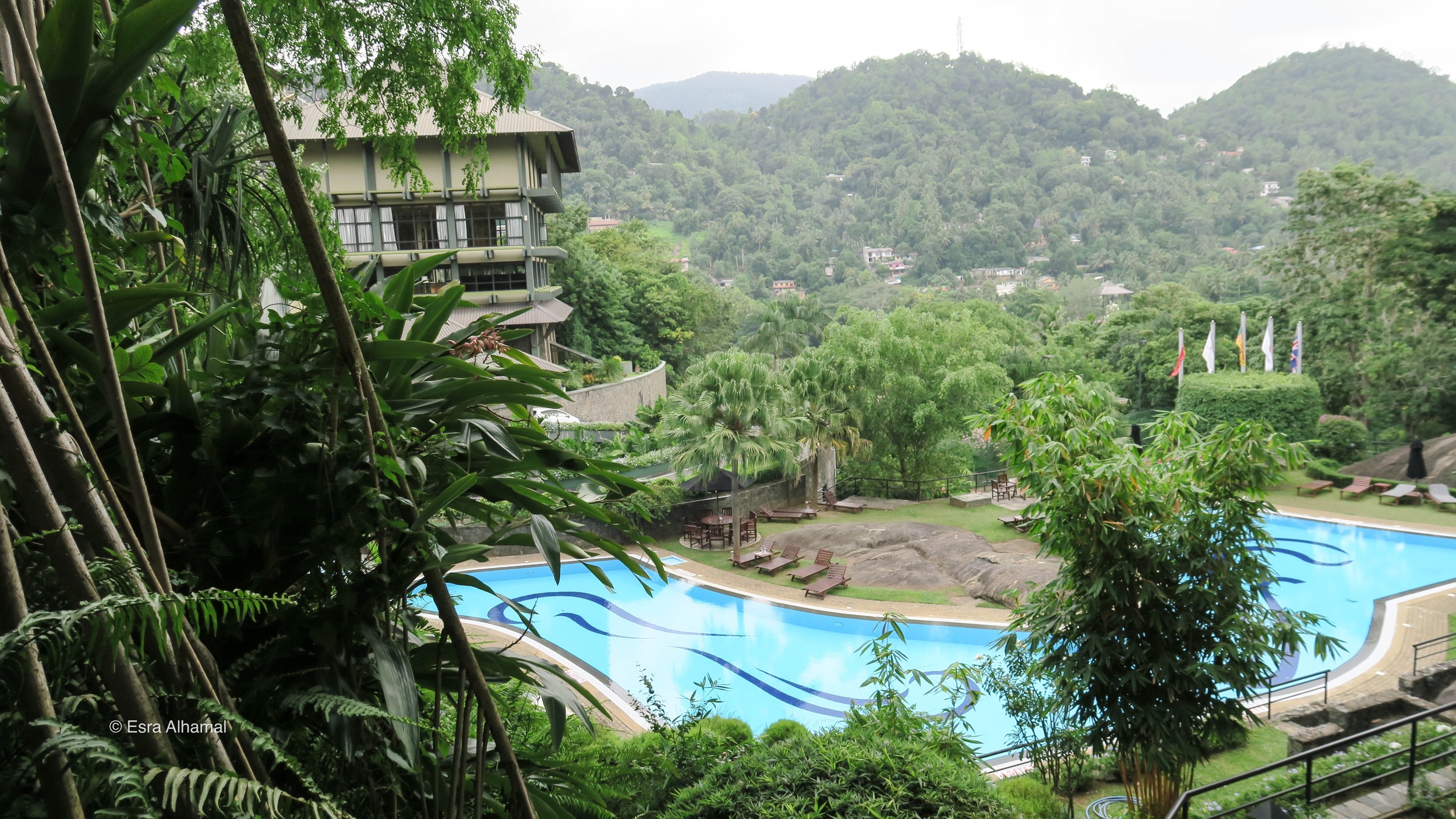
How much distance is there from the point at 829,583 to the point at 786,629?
1.44 metres

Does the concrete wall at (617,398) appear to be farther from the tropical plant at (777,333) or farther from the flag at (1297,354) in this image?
the flag at (1297,354)

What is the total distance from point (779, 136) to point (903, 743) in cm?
10137

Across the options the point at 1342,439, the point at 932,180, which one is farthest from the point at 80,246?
the point at 932,180

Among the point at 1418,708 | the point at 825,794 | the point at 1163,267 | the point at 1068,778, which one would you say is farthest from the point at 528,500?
the point at 1163,267

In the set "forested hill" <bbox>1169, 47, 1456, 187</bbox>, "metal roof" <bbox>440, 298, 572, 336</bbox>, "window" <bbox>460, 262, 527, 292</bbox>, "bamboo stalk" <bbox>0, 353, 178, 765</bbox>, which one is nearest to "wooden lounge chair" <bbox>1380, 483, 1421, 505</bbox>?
"metal roof" <bbox>440, 298, 572, 336</bbox>

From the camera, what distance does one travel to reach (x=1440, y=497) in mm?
16453

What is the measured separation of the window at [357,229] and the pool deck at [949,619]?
1082 centimetres

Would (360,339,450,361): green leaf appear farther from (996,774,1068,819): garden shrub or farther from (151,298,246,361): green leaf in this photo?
(996,774,1068,819): garden shrub

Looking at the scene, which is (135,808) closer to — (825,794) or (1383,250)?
(825,794)

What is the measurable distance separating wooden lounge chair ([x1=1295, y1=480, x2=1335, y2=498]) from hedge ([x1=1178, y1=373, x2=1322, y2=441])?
1613 millimetres

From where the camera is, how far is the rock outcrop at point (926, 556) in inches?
513

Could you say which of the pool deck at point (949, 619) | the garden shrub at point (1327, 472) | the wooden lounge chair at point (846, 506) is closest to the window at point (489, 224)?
the pool deck at point (949, 619)

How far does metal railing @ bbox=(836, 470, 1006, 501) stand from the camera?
19.9 m

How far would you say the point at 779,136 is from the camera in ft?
325
